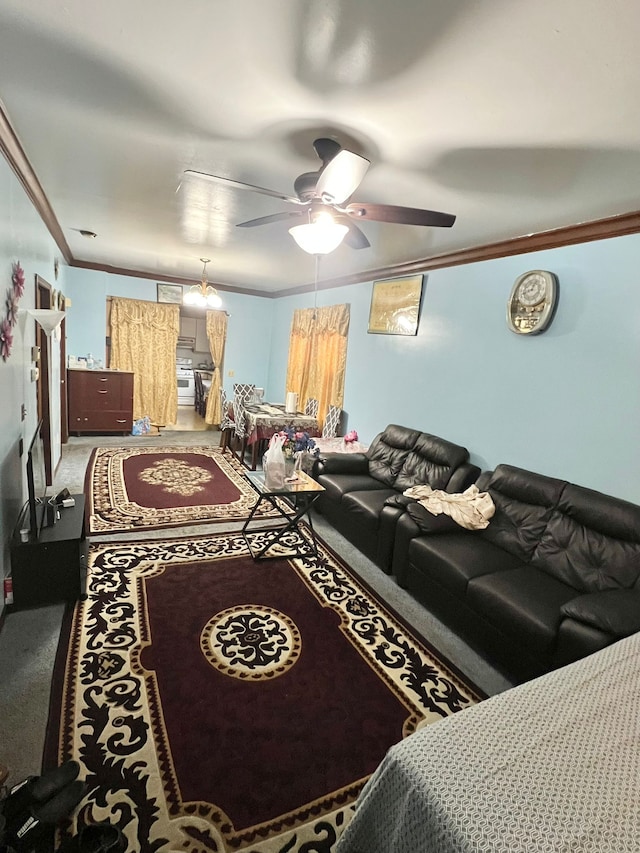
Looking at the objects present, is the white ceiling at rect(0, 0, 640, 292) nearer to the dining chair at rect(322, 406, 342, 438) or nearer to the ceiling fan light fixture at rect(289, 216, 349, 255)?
the ceiling fan light fixture at rect(289, 216, 349, 255)

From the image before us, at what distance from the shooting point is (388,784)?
3.57 ft

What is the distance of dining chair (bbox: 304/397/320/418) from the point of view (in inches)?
239

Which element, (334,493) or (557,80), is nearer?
(557,80)

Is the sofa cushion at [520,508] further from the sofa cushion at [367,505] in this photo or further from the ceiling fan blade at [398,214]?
the ceiling fan blade at [398,214]

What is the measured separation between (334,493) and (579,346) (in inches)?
88.7

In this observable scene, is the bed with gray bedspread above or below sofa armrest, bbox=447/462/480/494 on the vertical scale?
below

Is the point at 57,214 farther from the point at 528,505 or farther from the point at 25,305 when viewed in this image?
the point at 528,505

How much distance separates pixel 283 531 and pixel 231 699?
153cm

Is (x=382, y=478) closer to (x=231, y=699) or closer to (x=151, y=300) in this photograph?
(x=231, y=699)

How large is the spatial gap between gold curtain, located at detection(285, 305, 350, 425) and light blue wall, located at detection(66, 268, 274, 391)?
1.18 meters

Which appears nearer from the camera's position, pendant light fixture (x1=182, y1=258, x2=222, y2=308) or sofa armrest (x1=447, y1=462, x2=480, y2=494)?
sofa armrest (x1=447, y1=462, x2=480, y2=494)

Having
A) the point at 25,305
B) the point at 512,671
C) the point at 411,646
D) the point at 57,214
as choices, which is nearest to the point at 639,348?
the point at 512,671

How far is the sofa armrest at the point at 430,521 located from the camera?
2.89 m

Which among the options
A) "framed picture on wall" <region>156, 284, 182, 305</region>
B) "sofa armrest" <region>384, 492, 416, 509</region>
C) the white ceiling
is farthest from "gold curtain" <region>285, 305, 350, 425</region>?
the white ceiling
